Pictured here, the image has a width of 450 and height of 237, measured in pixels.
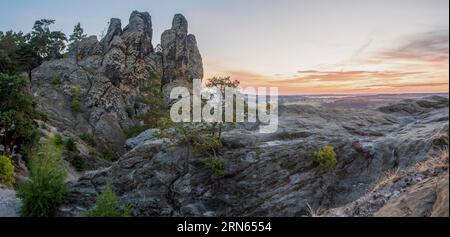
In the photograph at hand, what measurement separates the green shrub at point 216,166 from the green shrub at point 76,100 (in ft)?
119

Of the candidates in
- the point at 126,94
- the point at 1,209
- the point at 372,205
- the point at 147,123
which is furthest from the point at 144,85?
the point at 372,205

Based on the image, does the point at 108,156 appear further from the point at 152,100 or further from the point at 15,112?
the point at 152,100

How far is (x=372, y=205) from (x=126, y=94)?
2308 inches

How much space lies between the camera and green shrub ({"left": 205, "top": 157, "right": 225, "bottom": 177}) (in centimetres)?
2238

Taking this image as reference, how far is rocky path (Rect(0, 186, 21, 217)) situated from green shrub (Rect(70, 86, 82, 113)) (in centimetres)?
3147

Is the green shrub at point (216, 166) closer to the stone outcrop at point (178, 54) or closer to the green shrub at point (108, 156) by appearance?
the green shrub at point (108, 156)

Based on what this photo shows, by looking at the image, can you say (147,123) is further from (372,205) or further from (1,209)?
(372,205)

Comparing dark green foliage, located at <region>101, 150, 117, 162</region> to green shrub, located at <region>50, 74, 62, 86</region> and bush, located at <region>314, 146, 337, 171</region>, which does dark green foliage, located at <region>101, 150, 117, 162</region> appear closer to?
green shrub, located at <region>50, 74, 62, 86</region>

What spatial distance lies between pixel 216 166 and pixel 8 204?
36.3ft

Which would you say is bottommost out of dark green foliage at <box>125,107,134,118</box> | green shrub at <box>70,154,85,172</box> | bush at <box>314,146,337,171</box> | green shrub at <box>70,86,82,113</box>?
green shrub at <box>70,154,85,172</box>

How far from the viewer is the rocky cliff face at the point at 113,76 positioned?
5284 cm

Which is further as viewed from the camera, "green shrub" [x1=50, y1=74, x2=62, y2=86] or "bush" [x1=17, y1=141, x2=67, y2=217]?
"green shrub" [x1=50, y1=74, x2=62, y2=86]

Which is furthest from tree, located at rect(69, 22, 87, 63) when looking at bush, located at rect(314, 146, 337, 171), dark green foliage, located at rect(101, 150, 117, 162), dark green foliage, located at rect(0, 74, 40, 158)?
bush, located at rect(314, 146, 337, 171)

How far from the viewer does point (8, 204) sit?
2081cm
